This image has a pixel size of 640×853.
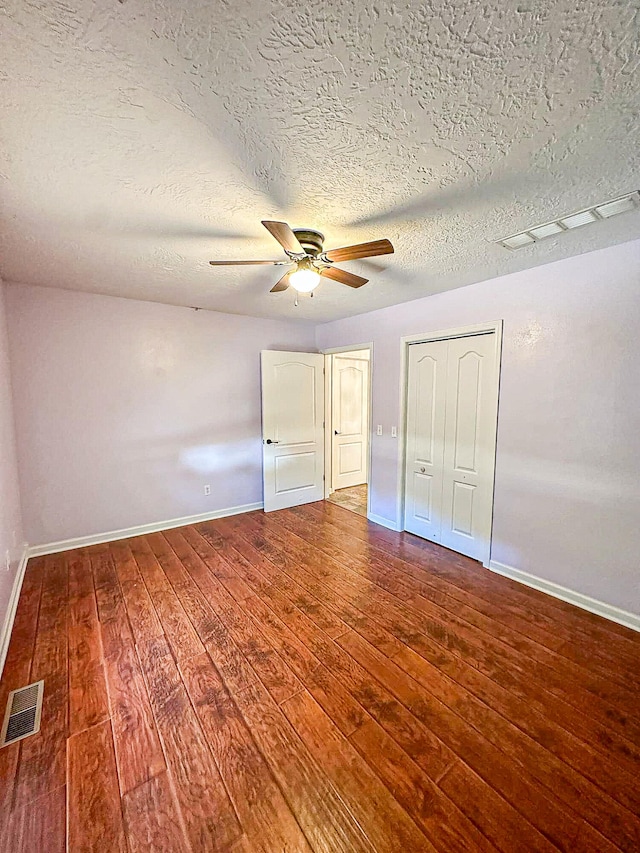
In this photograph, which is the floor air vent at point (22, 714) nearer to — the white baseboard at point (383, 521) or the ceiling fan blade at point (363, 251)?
the ceiling fan blade at point (363, 251)

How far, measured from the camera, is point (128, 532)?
11.8ft

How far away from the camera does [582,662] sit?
6.30 feet

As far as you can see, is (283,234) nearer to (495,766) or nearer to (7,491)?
(495,766)

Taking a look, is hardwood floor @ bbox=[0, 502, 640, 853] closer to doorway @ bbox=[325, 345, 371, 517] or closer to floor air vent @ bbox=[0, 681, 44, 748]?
floor air vent @ bbox=[0, 681, 44, 748]

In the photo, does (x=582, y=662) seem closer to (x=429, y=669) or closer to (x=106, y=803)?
(x=429, y=669)

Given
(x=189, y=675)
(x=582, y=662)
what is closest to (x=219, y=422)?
(x=189, y=675)

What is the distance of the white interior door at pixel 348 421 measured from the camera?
5207 millimetres

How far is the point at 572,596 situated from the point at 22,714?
3.39 metres

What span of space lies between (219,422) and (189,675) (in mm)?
2738

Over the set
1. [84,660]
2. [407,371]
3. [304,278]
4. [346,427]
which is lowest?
[84,660]

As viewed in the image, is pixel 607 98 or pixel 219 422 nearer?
pixel 607 98

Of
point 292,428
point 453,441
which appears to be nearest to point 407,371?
point 453,441

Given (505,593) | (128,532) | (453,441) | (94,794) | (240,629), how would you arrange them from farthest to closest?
(128,532)
(453,441)
(505,593)
(240,629)
(94,794)

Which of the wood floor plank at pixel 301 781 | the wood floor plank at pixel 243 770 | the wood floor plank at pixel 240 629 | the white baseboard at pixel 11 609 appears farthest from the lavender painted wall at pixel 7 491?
the wood floor plank at pixel 301 781
